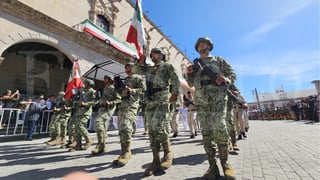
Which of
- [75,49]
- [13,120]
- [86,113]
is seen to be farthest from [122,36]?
[86,113]

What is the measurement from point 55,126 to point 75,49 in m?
6.68

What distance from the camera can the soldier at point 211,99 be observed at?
264cm

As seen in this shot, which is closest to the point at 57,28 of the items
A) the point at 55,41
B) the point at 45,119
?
the point at 55,41

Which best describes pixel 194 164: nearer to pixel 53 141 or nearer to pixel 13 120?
pixel 53 141

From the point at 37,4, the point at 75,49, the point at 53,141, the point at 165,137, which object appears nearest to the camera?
the point at 165,137

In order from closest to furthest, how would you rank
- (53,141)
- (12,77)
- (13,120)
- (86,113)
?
1. (86,113)
2. (53,141)
3. (13,120)
4. (12,77)

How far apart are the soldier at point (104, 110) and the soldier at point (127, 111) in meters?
0.77

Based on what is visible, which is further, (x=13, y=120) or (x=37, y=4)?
(x=37, y=4)

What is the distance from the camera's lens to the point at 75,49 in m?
11.9

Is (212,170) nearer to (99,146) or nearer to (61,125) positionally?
(99,146)

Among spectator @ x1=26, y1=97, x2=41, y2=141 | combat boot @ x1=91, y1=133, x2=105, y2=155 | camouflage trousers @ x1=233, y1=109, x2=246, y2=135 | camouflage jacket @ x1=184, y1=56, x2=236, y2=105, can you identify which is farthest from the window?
camouflage jacket @ x1=184, y1=56, x2=236, y2=105

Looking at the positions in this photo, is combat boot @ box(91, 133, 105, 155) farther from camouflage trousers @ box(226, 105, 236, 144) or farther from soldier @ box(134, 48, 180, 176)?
camouflage trousers @ box(226, 105, 236, 144)

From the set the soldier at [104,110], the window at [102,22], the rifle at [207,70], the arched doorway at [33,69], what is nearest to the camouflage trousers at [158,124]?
the rifle at [207,70]

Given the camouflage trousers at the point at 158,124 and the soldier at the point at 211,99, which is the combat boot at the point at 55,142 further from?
the soldier at the point at 211,99
